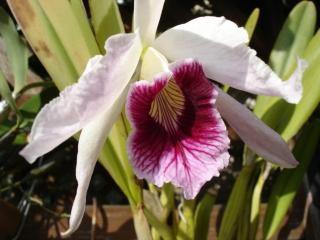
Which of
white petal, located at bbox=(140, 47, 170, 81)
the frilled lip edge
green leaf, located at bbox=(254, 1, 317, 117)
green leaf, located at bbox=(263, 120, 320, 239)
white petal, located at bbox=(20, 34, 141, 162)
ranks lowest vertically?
green leaf, located at bbox=(263, 120, 320, 239)

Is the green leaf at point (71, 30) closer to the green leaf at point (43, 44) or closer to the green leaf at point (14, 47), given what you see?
the green leaf at point (43, 44)

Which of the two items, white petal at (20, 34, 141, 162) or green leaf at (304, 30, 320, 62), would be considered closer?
white petal at (20, 34, 141, 162)

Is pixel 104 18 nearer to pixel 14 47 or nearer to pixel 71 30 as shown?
pixel 71 30

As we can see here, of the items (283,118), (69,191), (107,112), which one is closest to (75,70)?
(107,112)

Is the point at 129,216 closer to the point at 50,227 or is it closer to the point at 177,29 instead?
Answer: the point at 50,227

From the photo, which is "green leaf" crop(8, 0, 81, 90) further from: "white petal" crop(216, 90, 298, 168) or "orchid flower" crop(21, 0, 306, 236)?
"white petal" crop(216, 90, 298, 168)

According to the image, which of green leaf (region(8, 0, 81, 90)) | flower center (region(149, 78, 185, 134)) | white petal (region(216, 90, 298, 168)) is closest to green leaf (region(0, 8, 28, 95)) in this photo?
green leaf (region(8, 0, 81, 90))

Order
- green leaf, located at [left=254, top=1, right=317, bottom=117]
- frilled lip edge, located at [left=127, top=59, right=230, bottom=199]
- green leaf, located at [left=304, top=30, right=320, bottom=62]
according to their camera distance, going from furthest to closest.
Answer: green leaf, located at [left=254, top=1, right=317, bottom=117] → green leaf, located at [left=304, top=30, right=320, bottom=62] → frilled lip edge, located at [left=127, top=59, right=230, bottom=199]
